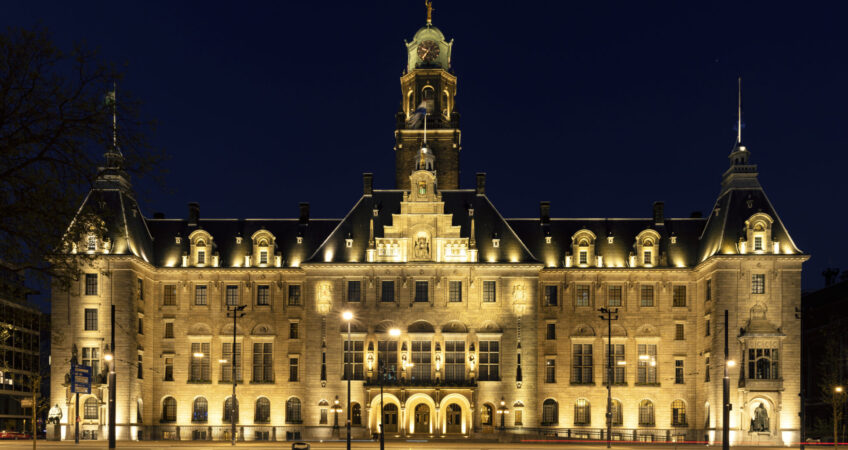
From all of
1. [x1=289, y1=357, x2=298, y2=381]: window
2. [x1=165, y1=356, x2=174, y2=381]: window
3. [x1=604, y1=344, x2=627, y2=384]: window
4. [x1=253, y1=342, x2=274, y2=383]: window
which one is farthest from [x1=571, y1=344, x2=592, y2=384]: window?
[x1=165, y1=356, x2=174, y2=381]: window

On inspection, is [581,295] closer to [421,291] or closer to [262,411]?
[421,291]

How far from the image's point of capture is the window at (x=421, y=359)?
8581 cm

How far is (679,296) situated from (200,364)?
43.6m

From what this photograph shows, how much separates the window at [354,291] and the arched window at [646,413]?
1056 inches

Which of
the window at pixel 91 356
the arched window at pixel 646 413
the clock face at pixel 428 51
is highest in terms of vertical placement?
the clock face at pixel 428 51

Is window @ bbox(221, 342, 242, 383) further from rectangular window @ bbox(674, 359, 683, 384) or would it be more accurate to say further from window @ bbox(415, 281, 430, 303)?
rectangular window @ bbox(674, 359, 683, 384)

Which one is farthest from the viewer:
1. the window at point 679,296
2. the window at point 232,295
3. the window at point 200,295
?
the window at point 232,295

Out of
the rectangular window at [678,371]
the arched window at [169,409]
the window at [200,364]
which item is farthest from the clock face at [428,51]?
the arched window at [169,409]

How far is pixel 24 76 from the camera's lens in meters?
25.1

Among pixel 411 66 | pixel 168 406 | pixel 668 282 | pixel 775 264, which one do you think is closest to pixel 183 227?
pixel 168 406

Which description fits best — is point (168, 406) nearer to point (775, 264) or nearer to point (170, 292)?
point (170, 292)

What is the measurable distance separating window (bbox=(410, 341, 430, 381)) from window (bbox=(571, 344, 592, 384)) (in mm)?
13572

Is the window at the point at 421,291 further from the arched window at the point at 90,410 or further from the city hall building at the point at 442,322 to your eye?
the arched window at the point at 90,410

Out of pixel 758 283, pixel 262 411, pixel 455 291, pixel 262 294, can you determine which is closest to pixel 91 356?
pixel 262 411
